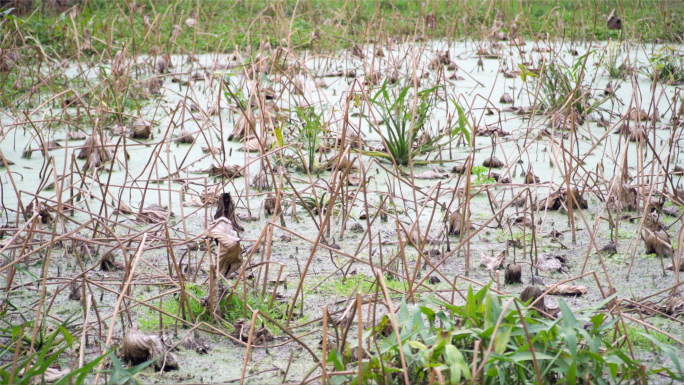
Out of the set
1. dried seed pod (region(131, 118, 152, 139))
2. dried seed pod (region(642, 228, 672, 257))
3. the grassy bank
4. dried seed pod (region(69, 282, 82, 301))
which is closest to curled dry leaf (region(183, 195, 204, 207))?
dried seed pod (region(69, 282, 82, 301))

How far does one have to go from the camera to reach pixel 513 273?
66.2 inches

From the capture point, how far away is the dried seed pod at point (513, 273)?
5.51ft

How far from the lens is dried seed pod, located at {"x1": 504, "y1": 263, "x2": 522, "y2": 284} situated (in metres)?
1.68

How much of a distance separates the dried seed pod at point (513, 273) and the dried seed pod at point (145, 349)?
947mm

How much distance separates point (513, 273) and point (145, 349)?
39.9 inches

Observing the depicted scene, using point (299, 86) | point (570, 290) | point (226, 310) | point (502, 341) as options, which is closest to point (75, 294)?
point (226, 310)

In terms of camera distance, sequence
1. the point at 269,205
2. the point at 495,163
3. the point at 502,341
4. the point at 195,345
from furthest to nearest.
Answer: the point at 495,163
the point at 269,205
the point at 195,345
the point at 502,341

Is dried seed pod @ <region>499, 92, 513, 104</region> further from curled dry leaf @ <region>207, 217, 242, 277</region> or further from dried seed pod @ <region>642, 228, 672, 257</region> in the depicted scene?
curled dry leaf @ <region>207, 217, 242, 277</region>

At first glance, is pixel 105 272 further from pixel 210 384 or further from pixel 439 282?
pixel 439 282

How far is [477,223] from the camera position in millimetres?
2172

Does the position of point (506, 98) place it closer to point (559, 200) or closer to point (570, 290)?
point (559, 200)

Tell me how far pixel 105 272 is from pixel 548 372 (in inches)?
50.5

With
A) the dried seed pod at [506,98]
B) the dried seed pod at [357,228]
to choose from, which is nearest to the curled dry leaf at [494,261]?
the dried seed pod at [357,228]

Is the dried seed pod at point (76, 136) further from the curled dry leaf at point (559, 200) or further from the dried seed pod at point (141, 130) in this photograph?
the curled dry leaf at point (559, 200)
